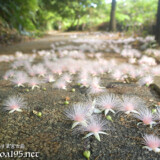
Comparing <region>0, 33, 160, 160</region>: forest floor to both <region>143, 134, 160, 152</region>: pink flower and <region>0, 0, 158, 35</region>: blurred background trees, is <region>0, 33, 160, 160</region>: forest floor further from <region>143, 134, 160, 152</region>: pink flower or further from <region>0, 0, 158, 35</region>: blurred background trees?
<region>0, 0, 158, 35</region>: blurred background trees

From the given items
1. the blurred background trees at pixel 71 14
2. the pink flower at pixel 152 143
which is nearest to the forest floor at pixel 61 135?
the pink flower at pixel 152 143

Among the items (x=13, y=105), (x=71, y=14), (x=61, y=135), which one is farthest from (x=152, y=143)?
(x=71, y=14)

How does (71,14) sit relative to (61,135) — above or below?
above

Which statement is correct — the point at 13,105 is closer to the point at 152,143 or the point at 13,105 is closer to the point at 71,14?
the point at 152,143

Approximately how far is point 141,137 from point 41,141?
2.99 ft

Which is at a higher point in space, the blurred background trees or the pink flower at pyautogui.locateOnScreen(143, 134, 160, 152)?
the blurred background trees

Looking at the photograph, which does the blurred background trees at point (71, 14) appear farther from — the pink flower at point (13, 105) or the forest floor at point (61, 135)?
the pink flower at point (13, 105)

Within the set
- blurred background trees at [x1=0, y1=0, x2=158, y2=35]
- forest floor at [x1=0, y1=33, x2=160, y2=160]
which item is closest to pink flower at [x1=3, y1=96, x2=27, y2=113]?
forest floor at [x1=0, y1=33, x2=160, y2=160]

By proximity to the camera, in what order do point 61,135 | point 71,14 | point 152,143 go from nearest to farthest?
point 152,143 < point 61,135 < point 71,14

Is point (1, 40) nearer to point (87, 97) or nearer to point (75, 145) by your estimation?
point (87, 97)

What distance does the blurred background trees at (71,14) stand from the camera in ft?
27.8

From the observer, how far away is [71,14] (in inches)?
862

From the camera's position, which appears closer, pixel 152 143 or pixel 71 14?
pixel 152 143

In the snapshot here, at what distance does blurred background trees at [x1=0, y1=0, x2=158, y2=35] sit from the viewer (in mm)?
8461
